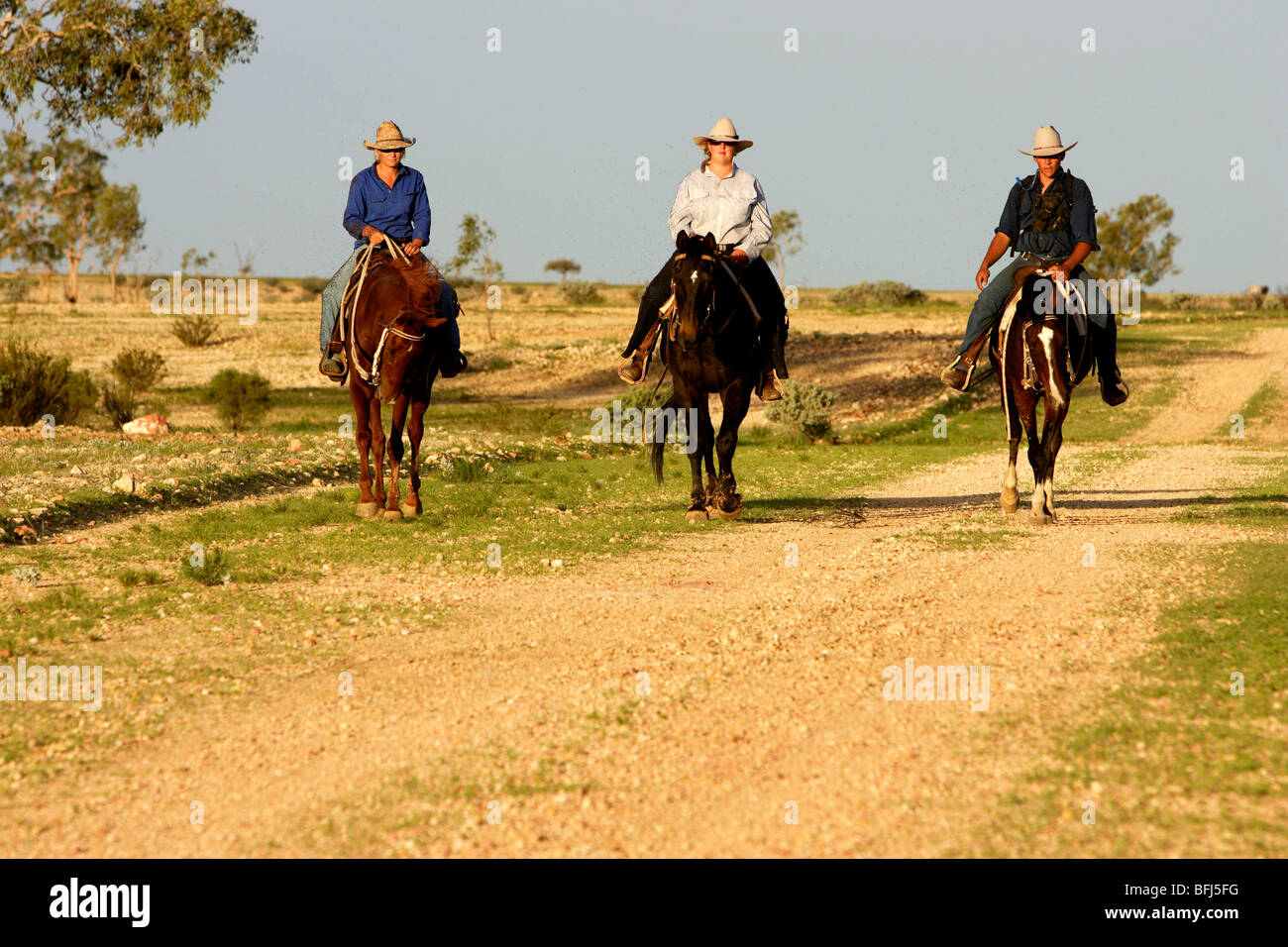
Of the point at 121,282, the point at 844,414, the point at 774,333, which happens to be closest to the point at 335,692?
the point at 774,333

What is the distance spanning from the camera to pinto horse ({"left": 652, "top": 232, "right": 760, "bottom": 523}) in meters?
10.9

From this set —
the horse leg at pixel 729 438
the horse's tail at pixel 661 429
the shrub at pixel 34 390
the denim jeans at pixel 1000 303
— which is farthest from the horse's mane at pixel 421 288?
the shrub at pixel 34 390

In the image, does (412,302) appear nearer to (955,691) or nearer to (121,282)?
→ (955,691)

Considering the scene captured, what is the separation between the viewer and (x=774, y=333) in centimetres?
1240

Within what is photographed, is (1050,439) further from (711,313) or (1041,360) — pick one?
(711,313)

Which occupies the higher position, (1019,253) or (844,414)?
(1019,253)

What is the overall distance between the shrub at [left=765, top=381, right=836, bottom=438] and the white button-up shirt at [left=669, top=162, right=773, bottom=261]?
37.6 ft

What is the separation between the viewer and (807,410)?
77.9ft

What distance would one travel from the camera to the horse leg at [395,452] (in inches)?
474

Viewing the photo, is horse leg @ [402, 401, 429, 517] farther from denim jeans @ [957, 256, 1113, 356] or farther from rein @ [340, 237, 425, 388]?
denim jeans @ [957, 256, 1113, 356]

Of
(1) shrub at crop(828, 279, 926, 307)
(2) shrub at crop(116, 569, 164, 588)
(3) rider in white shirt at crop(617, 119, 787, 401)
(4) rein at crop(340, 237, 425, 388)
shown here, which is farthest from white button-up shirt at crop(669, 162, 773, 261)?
(1) shrub at crop(828, 279, 926, 307)

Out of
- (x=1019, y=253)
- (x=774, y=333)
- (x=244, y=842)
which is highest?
(x=1019, y=253)

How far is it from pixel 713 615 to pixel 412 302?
4.88m

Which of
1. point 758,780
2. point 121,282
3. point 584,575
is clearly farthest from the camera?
point 121,282
